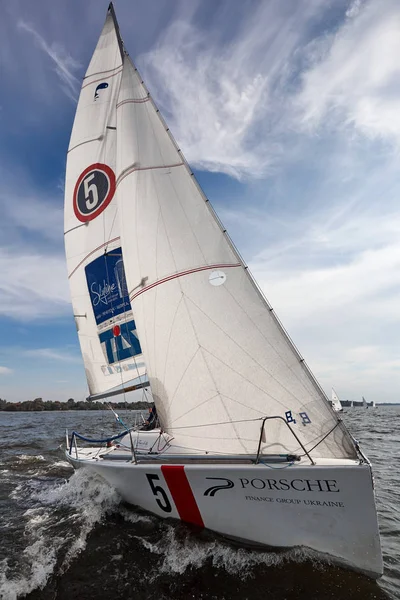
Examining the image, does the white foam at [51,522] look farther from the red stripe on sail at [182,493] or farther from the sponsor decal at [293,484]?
the sponsor decal at [293,484]

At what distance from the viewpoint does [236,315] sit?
5.65 metres

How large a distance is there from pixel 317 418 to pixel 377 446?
41.3ft

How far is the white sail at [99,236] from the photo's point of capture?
9586mm

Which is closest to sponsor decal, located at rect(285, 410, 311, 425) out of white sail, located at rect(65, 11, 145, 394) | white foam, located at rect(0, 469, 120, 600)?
white foam, located at rect(0, 469, 120, 600)

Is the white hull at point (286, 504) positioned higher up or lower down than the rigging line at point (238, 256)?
lower down

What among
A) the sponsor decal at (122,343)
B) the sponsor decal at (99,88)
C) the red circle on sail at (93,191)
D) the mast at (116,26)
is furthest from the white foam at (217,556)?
the sponsor decal at (99,88)

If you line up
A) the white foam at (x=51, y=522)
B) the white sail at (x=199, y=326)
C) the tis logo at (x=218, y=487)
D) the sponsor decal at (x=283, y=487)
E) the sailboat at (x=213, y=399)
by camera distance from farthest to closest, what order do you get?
the white sail at (x=199, y=326), the tis logo at (x=218, y=487), the white foam at (x=51, y=522), the sailboat at (x=213, y=399), the sponsor decal at (x=283, y=487)

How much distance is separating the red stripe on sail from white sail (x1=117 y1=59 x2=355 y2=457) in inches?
22.0

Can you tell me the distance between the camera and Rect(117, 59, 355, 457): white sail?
17.0ft

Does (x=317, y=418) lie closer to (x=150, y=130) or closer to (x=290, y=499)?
(x=290, y=499)

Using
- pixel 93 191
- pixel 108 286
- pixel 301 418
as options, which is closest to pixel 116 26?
pixel 93 191

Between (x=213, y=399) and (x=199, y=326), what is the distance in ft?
3.97

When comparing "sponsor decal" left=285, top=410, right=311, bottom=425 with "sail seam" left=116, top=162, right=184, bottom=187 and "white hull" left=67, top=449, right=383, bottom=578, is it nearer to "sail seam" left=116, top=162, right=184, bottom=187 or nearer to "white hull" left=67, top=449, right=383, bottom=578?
"white hull" left=67, top=449, right=383, bottom=578

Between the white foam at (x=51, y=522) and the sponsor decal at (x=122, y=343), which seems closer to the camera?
the white foam at (x=51, y=522)
